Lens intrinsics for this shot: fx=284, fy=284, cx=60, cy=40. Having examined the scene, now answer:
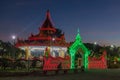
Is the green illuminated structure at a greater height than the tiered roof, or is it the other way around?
the tiered roof

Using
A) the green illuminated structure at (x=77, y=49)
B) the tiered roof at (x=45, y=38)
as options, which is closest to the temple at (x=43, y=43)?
the tiered roof at (x=45, y=38)

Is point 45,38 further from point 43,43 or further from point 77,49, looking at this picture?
point 77,49

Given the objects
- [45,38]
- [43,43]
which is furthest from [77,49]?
[45,38]

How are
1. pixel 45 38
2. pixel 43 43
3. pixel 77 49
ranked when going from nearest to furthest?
1. pixel 77 49
2. pixel 43 43
3. pixel 45 38

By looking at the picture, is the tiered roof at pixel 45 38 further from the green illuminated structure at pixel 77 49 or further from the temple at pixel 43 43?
the green illuminated structure at pixel 77 49

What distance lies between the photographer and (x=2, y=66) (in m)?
44.2

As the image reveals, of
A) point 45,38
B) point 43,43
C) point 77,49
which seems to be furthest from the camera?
point 45,38

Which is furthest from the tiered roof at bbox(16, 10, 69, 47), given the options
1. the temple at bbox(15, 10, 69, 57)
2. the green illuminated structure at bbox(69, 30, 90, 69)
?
the green illuminated structure at bbox(69, 30, 90, 69)

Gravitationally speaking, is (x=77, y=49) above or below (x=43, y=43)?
below

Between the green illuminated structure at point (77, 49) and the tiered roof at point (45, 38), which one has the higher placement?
the tiered roof at point (45, 38)

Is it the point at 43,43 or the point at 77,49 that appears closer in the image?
the point at 77,49

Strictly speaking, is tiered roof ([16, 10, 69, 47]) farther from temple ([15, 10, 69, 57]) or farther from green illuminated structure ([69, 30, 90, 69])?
green illuminated structure ([69, 30, 90, 69])

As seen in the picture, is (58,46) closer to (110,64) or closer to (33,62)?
(110,64)

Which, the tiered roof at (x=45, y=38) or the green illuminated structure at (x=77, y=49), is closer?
the green illuminated structure at (x=77, y=49)
